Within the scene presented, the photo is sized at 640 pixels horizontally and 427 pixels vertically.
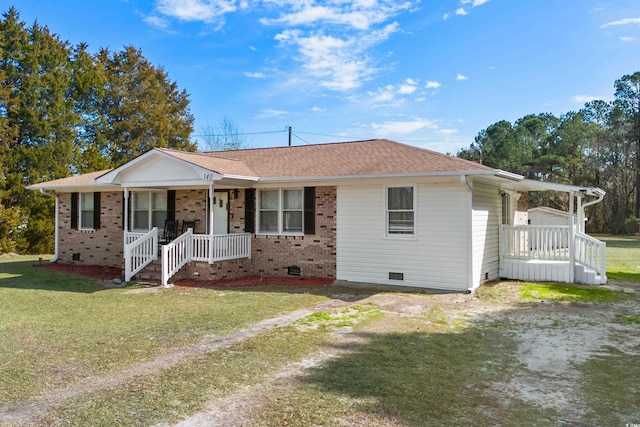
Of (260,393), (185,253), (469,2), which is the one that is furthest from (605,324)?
(185,253)

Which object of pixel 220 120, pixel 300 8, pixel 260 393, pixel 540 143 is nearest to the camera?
pixel 260 393

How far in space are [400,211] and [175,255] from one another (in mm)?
5973

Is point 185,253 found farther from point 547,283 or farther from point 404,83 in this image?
point 404,83

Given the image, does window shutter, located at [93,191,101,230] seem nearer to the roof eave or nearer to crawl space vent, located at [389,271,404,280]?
the roof eave

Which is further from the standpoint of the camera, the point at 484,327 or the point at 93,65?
the point at 93,65

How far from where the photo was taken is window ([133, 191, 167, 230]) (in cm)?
1501

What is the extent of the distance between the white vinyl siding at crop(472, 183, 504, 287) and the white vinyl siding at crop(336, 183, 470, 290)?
0.46m

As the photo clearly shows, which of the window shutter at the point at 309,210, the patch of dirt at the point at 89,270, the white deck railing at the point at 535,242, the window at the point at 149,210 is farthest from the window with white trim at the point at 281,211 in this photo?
the white deck railing at the point at 535,242

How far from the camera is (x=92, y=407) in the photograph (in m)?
4.27

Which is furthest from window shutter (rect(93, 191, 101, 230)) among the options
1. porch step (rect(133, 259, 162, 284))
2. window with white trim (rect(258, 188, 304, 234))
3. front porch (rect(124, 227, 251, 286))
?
window with white trim (rect(258, 188, 304, 234))

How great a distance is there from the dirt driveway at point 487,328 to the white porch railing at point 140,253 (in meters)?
5.66

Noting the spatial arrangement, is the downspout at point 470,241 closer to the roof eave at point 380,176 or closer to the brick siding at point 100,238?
the roof eave at point 380,176

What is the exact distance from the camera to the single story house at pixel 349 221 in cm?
1096

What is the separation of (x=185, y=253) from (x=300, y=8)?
8.03 meters
